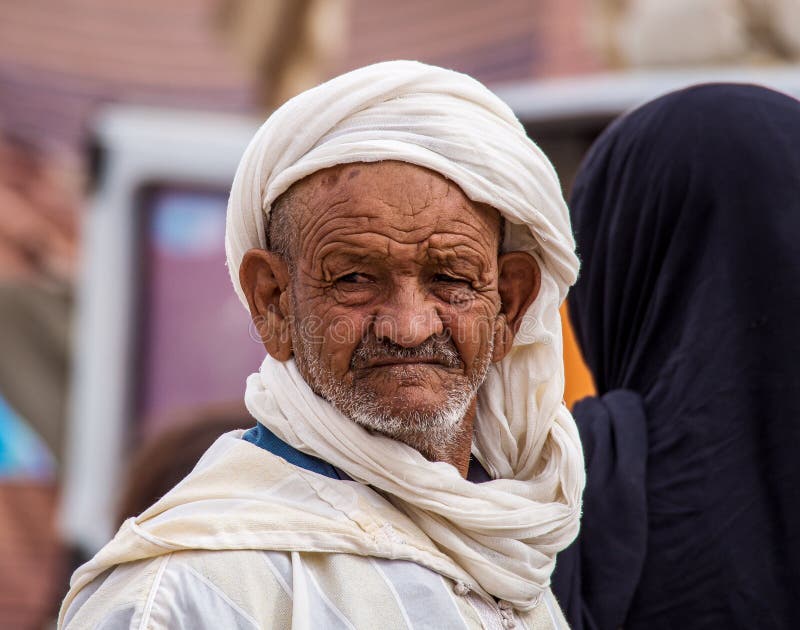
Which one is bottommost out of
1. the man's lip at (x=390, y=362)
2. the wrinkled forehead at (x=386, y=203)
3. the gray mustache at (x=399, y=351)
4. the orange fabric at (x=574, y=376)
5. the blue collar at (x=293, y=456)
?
the orange fabric at (x=574, y=376)

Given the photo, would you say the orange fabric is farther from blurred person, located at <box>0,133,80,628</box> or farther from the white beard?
blurred person, located at <box>0,133,80,628</box>

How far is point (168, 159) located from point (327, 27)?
1.95 metres

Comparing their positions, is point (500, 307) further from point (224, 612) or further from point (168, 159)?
point (168, 159)

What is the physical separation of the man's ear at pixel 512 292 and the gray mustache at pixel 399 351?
0.19 metres

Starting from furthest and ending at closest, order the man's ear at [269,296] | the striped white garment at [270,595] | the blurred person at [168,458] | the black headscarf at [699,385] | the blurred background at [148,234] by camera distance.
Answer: the blurred background at [148,234]
the blurred person at [168,458]
the black headscarf at [699,385]
the man's ear at [269,296]
the striped white garment at [270,595]

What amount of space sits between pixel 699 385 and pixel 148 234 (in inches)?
189

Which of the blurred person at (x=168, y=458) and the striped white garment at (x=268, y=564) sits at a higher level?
the striped white garment at (x=268, y=564)

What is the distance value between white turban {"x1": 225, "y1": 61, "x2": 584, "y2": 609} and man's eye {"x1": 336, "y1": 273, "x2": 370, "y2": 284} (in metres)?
0.20

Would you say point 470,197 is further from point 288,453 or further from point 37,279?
point 37,279

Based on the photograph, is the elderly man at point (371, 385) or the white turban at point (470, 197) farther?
the white turban at point (470, 197)

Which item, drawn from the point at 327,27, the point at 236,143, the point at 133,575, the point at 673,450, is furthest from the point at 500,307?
the point at 327,27

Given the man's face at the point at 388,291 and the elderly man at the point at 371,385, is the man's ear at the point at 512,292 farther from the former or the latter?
the man's face at the point at 388,291

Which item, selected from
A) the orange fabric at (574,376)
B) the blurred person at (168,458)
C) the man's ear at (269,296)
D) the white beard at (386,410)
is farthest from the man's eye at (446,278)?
the blurred person at (168,458)

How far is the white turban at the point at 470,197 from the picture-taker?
2637 millimetres
